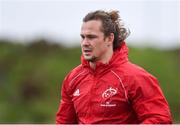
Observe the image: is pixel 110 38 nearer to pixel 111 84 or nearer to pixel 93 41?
pixel 93 41

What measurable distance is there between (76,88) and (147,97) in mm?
749

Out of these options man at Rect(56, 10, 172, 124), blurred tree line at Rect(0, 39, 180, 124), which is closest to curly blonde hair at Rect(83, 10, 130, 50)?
man at Rect(56, 10, 172, 124)

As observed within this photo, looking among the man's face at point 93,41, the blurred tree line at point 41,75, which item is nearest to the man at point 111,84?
the man's face at point 93,41

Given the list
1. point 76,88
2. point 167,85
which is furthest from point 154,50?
point 76,88

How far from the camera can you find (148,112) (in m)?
6.71

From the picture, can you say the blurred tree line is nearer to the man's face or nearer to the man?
the man

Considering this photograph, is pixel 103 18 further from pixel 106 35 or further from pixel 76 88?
pixel 76 88

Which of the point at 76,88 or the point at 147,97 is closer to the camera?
the point at 147,97

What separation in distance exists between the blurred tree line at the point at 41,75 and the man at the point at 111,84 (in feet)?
28.5

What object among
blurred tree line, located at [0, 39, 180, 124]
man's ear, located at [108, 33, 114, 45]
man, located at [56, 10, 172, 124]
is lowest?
blurred tree line, located at [0, 39, 180, 124]

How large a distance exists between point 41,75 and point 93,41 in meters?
10.4

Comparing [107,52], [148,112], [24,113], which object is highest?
[107,52]

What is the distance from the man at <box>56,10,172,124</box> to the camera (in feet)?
22.0

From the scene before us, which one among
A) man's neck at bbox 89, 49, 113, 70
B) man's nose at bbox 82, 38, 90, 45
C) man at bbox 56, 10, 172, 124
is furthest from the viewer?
man's neck at bbox 89, 49, 113, 70
